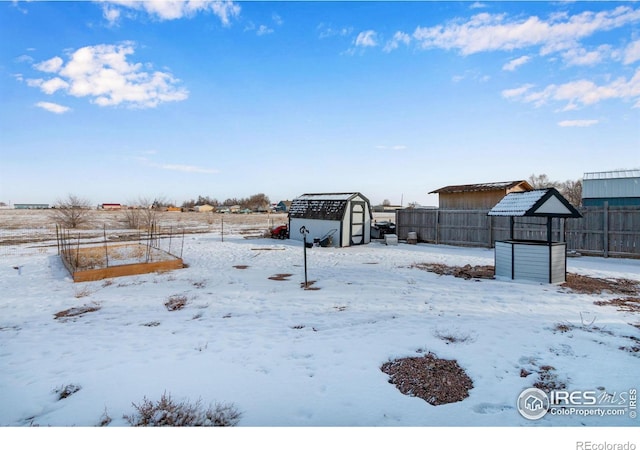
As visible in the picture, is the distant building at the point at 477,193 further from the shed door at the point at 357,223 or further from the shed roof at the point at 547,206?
the shed roof at the point at 547,206

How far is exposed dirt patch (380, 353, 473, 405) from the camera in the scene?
10.8 feet

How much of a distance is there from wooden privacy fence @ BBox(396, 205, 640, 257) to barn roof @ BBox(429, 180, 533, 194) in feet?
9.14

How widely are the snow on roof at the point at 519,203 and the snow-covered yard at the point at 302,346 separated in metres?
2.01

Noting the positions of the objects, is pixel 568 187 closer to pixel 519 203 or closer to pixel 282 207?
pixel 519 203

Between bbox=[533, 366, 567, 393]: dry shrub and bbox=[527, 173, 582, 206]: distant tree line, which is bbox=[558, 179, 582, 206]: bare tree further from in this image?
bbox=[533, 366, 567, 393]: dry shrub

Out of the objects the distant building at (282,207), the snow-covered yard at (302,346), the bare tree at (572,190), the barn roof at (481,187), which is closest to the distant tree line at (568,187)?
the bare tree at (572,190)

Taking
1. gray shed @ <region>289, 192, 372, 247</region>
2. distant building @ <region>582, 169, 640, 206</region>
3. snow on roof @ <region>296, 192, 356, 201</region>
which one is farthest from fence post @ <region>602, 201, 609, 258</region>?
distant building @ <region>582, 169, 640, 206</region>

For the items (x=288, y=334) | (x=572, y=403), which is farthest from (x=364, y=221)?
(x=572, y=403)

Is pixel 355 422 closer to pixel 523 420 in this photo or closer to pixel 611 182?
pixel 523 420

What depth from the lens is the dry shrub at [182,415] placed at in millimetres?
2863

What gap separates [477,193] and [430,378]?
55.6 feet
